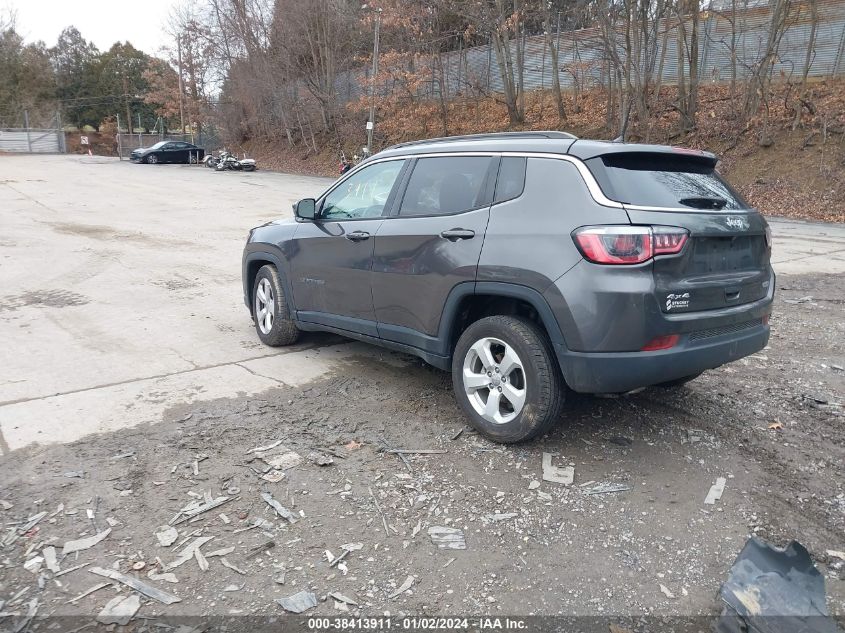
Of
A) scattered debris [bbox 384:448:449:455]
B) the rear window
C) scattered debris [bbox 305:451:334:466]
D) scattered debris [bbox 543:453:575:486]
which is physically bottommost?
scattered debris [bbox 543:453:575:486]

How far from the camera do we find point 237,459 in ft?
12.7

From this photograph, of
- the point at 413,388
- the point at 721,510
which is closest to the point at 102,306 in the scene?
the point at 413,388

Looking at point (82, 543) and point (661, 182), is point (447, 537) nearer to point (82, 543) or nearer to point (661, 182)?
point (82, 543)

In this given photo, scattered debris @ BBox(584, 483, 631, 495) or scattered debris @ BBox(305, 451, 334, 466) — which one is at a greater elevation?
scattered debris @ BBox(305, 451, 334, 466)

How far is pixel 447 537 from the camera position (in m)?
3.16

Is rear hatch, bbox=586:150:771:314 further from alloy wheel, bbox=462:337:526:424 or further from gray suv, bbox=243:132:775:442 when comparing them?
alloy wheel, bbox=462:337:526:424

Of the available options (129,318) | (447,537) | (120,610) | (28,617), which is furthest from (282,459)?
(129,318)

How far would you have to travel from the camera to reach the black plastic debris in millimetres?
2402

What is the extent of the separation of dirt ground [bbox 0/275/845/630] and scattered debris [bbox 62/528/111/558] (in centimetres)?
5

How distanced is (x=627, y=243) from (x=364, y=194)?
240 cm

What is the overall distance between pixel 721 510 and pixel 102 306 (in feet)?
22.2

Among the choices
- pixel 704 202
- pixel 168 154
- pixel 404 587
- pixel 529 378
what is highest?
pixel 168 154

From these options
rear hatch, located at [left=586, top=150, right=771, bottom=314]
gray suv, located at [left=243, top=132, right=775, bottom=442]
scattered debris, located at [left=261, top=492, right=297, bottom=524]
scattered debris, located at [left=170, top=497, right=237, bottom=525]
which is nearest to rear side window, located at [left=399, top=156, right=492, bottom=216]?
gray suv, located at [left=243, top=132, right=775, bottom=442]

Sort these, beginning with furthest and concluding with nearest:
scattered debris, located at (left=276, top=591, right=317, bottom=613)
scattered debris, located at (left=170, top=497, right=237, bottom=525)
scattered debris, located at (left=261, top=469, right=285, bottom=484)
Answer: scattered debris, located at (left=261, top=469, right=285, bottom=484), scattered debris, located at (left=170, top=497, right=237, bottom=525), scattered debris, located at (left=276, top=591, right=317, bottom=613)
